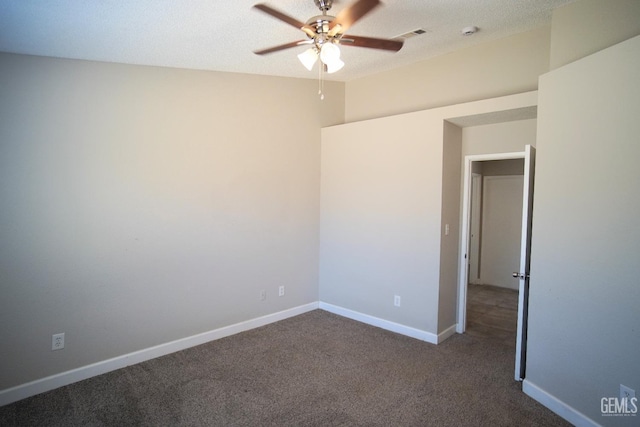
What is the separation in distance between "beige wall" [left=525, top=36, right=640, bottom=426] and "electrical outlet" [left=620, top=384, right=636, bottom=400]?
0.03 meters

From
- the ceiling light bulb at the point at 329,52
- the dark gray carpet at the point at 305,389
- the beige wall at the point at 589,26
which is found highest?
the beige wall at the point at 589,26

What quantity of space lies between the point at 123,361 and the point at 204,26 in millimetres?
2954

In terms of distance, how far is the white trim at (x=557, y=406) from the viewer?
2.41 m

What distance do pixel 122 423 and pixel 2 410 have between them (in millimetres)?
962

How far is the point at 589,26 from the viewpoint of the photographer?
262 cm

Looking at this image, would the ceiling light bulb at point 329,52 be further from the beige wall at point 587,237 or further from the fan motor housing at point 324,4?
the beige wall at point 587,237

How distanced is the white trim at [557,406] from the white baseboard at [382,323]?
42.9 inches

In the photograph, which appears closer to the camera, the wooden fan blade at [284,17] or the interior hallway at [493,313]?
the wooden fan blade at [284,17]

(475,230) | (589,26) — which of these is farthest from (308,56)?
(475,230)

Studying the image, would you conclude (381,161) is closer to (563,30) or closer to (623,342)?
(563,30)

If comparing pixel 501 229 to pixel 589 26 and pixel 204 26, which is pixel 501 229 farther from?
pixel 204 26

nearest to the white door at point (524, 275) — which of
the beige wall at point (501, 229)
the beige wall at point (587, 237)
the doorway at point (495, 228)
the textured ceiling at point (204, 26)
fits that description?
the beige wall at point (587, 237)

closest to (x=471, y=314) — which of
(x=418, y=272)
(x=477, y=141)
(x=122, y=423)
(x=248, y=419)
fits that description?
(x=418, y=272)

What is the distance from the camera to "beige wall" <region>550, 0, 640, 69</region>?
7.84 feet
